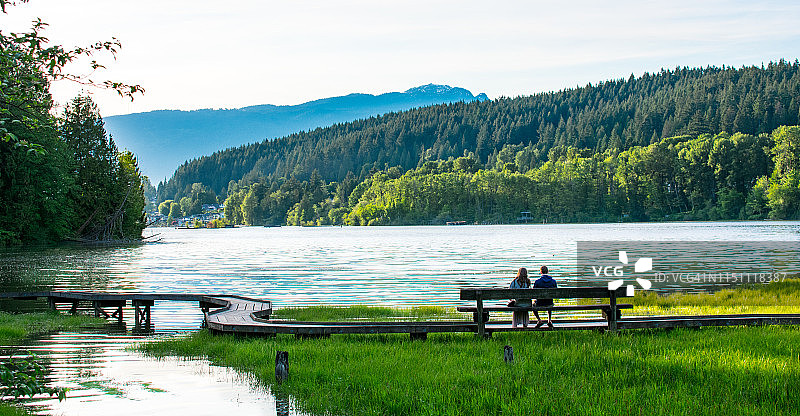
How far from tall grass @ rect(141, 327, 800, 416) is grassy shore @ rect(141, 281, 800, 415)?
0.02m

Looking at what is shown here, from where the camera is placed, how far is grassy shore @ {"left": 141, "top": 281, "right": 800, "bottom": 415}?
1001cm

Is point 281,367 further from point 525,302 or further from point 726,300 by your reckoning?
point 726,300

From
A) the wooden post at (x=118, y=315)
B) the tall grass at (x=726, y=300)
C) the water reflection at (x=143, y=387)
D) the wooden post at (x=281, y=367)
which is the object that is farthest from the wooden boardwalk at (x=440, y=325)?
the wooden post at (x=118, y=315)

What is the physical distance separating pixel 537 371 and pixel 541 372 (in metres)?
0.09

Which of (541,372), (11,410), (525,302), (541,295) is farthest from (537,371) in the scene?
(11,410)

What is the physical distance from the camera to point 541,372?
39.2 feet

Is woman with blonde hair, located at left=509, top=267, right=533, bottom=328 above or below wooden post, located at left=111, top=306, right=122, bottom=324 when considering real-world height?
above

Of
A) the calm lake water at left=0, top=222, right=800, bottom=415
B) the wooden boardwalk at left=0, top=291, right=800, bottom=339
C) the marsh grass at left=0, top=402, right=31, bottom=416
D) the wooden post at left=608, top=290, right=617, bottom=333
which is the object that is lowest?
the calm lake water at left=0, top=222, right=800, bottom=415

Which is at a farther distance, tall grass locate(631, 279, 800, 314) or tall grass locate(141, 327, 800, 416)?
tall grass locate(631, 279, 800, 314)

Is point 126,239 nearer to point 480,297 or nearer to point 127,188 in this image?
point 127,188

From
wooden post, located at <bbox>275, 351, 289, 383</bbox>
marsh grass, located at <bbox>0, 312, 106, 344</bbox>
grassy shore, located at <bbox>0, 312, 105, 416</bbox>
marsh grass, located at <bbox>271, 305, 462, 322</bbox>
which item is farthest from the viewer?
marsh grass, located at <bbox>271, 305, 462, 322</bbox>

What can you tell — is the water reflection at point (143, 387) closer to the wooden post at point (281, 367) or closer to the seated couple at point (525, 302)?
the wooden post at point (281, 367)

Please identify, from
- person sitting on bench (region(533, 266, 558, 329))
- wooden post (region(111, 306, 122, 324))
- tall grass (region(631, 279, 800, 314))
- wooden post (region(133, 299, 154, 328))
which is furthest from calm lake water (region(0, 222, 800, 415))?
tall grass (region(631, 279, 800, 314))

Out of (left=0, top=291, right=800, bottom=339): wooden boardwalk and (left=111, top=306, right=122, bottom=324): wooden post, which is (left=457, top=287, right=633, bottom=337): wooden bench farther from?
(left=111, top=306, right=122, bottom=324): wooden post
